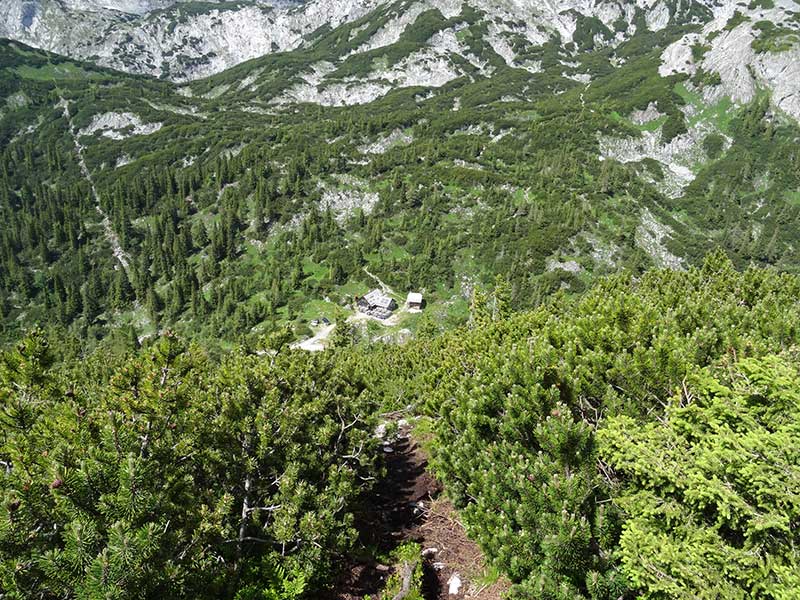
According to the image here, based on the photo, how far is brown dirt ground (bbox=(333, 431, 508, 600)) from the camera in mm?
13609

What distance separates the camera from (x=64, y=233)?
163625mm

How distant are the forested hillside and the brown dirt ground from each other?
2.86 ft

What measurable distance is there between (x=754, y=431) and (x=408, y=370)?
34454 millimetres

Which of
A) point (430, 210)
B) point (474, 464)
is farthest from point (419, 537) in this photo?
point (430, 210)

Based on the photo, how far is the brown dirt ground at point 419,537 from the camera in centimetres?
1361

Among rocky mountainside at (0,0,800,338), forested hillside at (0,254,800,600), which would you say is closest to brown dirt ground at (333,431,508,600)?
forested hillside at (0,254,800,600)

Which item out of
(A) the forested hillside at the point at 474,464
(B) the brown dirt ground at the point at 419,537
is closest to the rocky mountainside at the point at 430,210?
(B) the brown dirt ground at the point at 419,537

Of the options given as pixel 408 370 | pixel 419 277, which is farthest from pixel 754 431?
pixel 419 277

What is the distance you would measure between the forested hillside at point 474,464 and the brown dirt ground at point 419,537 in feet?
2.86

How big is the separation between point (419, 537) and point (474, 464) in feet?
15.5

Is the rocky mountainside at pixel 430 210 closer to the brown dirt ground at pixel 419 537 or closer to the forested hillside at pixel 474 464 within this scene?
the brown dirt ground at pixel 419 537

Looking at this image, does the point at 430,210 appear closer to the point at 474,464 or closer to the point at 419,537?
the point at 419,537

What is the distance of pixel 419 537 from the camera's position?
16.3 meters

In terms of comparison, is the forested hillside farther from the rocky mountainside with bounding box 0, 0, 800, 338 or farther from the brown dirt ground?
the rocky mountainside with bounding box 0, 0, 800, 338
